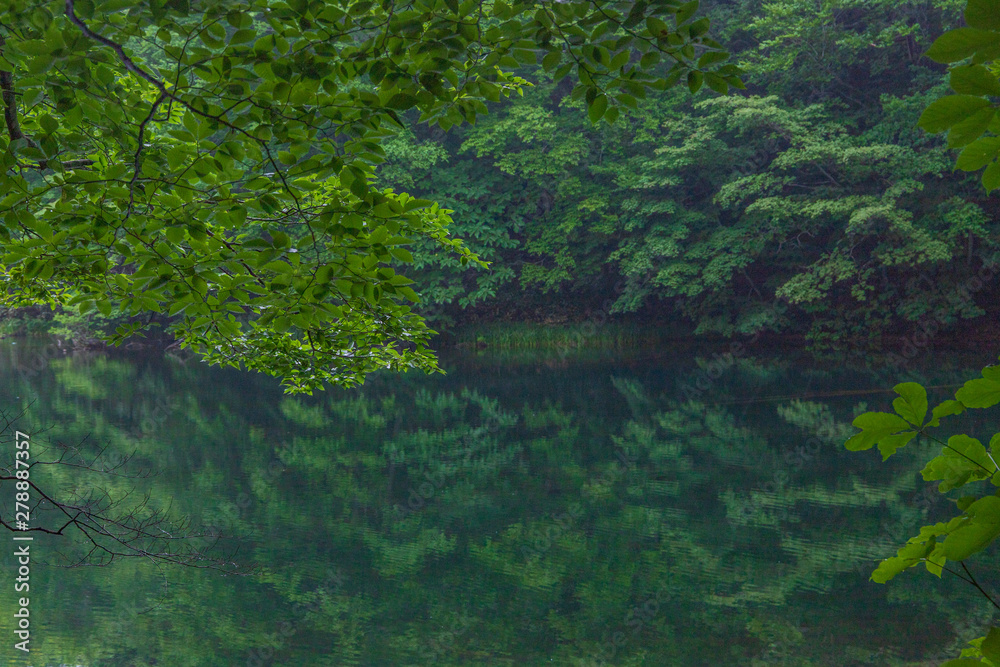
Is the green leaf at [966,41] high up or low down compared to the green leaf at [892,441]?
up

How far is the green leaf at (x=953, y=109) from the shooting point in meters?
1.09

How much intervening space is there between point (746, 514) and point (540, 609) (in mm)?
3501

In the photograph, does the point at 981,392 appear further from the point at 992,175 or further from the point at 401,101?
the point at 401,101

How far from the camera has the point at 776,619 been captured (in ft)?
20.7

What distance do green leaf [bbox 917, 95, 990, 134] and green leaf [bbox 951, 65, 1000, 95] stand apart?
13 mm

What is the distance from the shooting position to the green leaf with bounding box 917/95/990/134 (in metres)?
1.09

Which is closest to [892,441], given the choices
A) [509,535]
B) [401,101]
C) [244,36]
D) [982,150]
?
[982,150]

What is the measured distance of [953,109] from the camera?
1.09 metres

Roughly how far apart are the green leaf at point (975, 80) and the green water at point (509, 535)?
5.38m

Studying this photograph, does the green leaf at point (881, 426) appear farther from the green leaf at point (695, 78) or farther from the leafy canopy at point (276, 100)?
the green leaf at point (695, 78)

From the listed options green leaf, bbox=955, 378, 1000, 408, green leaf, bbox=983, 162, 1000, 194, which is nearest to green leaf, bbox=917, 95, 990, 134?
green leaf, bbox=983, 162, 1000, 194

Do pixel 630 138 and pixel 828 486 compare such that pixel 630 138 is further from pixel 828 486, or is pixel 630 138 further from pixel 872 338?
pixel 828 486

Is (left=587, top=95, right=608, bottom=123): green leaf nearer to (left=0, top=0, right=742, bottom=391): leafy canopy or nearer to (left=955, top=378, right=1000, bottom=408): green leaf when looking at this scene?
(left=0, top=0, right=742, bottom=391): leafy canopy

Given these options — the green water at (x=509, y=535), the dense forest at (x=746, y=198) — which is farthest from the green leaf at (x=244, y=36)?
the dense forest at (x=746, y=198)
